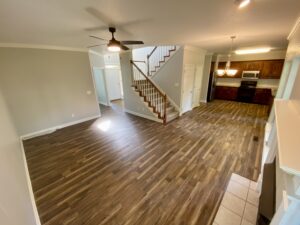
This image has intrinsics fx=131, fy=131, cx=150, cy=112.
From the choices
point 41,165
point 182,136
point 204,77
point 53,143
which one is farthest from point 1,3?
point 204,77

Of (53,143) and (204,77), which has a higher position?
(204,77)

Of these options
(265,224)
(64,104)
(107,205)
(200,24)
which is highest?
(200,24)

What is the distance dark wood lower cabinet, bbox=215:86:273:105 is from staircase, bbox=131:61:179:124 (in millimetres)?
4451

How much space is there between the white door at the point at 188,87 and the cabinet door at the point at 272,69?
413 cm

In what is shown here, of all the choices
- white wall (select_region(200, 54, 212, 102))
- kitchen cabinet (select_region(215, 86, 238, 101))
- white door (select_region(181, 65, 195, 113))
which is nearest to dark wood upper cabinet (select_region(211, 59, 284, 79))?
white wall (select_region(200, 54, 212, 102))

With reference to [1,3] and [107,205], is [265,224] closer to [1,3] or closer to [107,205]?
[107,205]

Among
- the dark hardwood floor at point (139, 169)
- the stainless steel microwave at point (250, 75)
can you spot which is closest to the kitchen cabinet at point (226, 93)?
the stainless steel microwave at point (250, 75)

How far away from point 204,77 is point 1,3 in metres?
7.46

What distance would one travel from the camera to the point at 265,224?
3.73ft

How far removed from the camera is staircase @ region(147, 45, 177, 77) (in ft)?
17.9

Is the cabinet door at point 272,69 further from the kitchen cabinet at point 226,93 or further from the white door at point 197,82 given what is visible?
the white door at point 197,82

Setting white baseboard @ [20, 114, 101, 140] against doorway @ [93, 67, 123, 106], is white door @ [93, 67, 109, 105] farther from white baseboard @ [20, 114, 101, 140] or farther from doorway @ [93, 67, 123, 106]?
white baseboard @ [20, 114, 101, 140]

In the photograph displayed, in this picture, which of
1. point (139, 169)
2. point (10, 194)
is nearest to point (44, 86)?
point (139, 169)

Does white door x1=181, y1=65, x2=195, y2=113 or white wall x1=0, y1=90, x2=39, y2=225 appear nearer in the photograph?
white wall x1=0, y1=90, x2=39, y2=225
